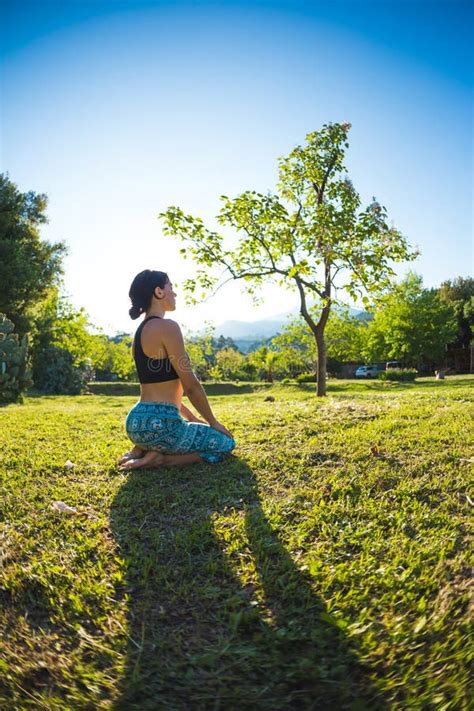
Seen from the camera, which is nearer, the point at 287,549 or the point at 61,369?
the point at 287,549

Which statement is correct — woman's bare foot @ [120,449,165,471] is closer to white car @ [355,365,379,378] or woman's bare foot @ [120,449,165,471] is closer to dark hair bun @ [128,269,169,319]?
dark hair bun @ [128,269,169,319]

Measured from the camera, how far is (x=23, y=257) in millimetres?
18328

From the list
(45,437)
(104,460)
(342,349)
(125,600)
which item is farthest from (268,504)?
(342,349)

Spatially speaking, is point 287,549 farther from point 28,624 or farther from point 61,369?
point 61,369

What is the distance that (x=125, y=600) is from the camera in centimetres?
220

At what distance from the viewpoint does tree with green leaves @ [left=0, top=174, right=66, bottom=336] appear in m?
17.6

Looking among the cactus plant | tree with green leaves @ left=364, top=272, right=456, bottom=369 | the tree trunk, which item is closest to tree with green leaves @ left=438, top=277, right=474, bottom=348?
tree with green leaves @ left=364, top=272, right=456, bottom=369

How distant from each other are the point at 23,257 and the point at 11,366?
9091 millimetres

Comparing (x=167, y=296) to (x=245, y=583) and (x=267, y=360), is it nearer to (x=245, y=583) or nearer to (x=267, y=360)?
(x=245, y=583)

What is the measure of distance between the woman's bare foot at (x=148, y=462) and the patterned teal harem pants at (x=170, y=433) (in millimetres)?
53

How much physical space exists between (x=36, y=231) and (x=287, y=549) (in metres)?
23.2

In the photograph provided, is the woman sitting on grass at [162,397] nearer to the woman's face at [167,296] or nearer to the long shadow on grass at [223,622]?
the woman's face at [167,296]

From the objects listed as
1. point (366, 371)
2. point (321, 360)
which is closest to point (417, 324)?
point (366, 371)

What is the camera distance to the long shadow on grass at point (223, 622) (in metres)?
1.66
